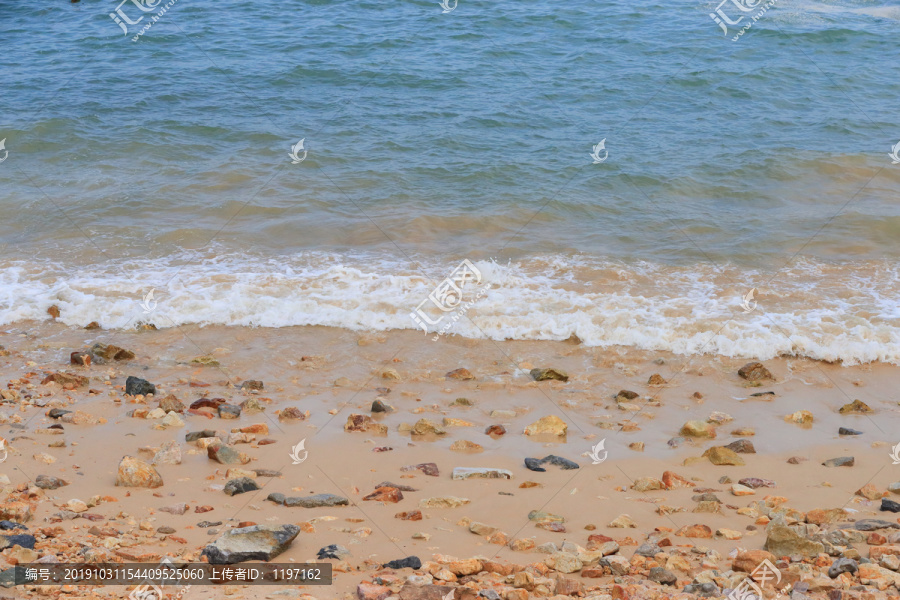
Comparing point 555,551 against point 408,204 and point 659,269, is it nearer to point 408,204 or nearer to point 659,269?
point 659,269

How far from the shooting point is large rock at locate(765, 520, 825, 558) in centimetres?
455

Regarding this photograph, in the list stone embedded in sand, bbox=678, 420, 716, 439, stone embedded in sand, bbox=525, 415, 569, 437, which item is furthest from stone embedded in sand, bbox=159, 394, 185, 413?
stone embedded in sand, bbox=678, 420, 716, 439

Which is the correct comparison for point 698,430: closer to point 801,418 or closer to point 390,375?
point 801,418

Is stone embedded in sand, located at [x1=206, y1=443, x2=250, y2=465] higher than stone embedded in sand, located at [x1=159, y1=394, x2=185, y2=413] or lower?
higher

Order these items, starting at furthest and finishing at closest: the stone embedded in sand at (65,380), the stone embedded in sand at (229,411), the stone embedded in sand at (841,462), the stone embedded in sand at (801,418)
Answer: the stone embedded in sand at (65,380), the stone embedded in sand at (801,418), the stone embedded in sand at (229,411), the stone embedded in sand at (841,462)

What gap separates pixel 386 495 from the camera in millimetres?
5336

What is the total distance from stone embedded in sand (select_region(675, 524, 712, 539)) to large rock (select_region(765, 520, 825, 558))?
1.26 ft

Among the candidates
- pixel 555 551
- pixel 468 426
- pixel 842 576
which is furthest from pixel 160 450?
pixel 842 576

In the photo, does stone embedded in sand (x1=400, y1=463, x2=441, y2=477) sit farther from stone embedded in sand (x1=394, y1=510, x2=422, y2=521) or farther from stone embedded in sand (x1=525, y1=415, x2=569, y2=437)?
stone embedded in sand (x1=525, y1=415, x2=569, y2=437)

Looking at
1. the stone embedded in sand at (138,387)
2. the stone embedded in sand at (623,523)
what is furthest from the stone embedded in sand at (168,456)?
the stone embedded in sand at (623,523)

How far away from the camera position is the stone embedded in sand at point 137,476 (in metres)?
5.34

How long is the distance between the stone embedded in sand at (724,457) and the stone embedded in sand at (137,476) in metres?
4.44

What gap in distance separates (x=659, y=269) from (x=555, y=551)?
649cm
